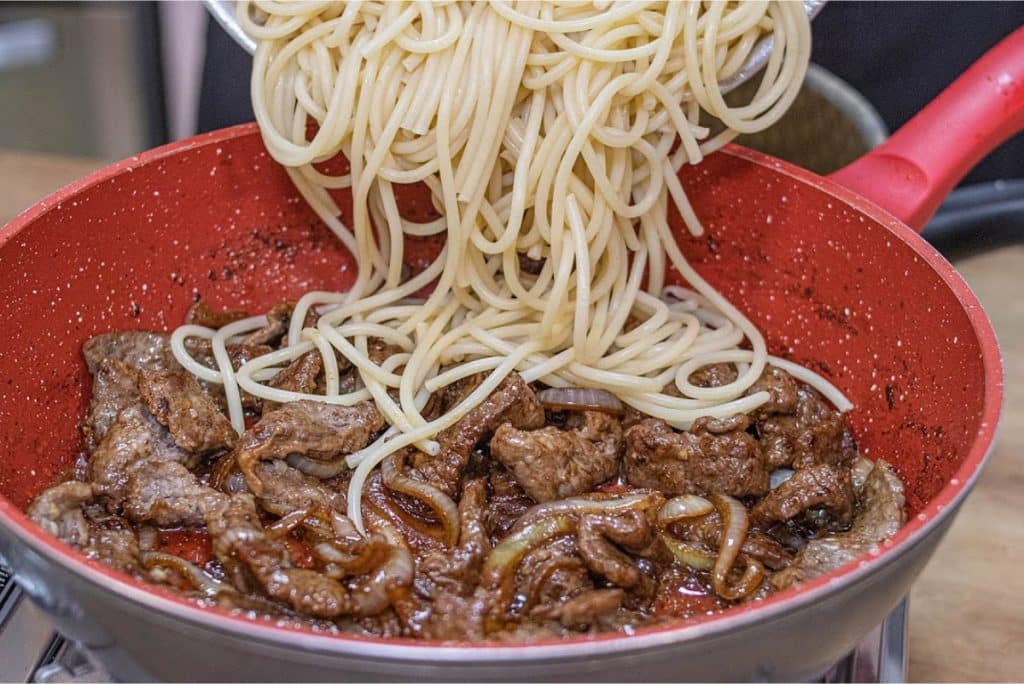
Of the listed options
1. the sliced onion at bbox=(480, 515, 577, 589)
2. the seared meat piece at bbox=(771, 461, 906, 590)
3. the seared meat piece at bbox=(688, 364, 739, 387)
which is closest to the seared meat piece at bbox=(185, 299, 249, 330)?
the sliced onion at bbox=(480, 515, 577, 589)

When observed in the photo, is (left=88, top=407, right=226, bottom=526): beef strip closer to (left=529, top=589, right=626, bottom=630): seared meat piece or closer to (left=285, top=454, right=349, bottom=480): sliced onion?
(left=285, top=454, right=349, bottom=480): sliced onion

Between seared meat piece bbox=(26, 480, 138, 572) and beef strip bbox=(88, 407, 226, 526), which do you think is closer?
seared meat piece bbox=(26, 480, 138, 572)

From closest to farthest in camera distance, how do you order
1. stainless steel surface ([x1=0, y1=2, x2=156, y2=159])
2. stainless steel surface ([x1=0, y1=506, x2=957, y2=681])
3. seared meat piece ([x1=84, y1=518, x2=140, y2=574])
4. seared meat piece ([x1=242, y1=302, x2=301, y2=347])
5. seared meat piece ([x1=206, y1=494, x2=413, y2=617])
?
stainless steel surface ([x1=0, y1=506, x2=957, y2=681]) → seared meat piece ([x1=206, y1=494, x2=413, y2=617]) → seared meat piece ([x1=84, y1=518, x2=140, y2=574]) → seared meat piece ([x1=242, y1=302, x2=301, y2=347]) → stainless steel surface ([x1=0, y1=2, x2=156, y2=159])

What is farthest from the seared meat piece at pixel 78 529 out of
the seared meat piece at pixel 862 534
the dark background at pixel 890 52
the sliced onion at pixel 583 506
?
the dark background at pixel 890 52

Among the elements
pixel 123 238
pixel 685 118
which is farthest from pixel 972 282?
pixel 123 238

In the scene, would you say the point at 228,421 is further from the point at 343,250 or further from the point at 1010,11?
the point at 1010,11

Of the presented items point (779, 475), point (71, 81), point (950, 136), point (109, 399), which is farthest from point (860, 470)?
point (71, 81)
